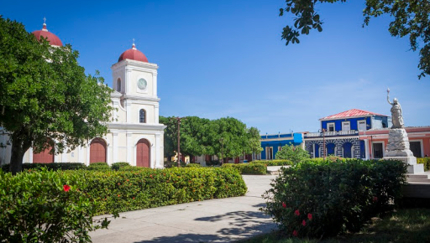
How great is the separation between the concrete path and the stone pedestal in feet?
20.8

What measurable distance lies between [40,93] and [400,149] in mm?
14486

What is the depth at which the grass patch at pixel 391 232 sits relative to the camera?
4965mm

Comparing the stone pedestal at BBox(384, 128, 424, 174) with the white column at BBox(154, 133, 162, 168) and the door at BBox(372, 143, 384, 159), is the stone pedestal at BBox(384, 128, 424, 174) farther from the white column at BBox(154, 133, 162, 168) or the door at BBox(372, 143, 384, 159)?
the door at BBox(372, 143, 384, 159)

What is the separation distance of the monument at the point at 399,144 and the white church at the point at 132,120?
72.1 feet

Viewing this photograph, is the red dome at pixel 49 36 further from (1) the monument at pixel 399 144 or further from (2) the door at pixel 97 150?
(1) the monument at pixel 399 144

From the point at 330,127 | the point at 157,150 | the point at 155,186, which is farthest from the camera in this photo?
the point at 330,127

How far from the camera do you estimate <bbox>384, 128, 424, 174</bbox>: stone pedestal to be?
467 inches

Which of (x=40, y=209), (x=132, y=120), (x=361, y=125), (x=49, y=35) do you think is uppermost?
(x=49, y=35)

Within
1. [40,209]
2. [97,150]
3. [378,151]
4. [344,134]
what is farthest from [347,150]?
[40,209]

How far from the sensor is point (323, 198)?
512 centimetres

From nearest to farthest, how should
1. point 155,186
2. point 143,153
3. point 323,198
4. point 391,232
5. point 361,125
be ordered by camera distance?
point 323,198, point 391,232, point 155,186, point 143,153, point 361,125

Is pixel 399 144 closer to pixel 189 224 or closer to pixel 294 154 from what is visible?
pixel 189 224

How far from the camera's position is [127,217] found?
8.01 meters

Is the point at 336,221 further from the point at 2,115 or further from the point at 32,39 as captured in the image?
the point at 32,39
